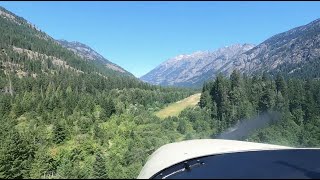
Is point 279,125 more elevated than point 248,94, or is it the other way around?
point 248,94

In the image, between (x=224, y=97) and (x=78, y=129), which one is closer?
(x=78, y=129)

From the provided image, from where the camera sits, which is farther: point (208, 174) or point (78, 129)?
point (78, 129)

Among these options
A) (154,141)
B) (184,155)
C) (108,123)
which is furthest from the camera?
(108,123)

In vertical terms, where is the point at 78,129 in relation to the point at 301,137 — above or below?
above

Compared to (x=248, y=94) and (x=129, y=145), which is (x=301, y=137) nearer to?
(x=248, y=94)

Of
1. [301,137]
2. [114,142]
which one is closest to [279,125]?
[301,137]

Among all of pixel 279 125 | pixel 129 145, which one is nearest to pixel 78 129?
pixel 129 145

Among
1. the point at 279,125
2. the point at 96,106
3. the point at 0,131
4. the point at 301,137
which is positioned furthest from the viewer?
the point at 96,106

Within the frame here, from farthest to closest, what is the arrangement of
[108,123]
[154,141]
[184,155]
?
[108,123]
[154,141]
[184,155]

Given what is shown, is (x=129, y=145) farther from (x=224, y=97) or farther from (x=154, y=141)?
(x=224, y=97)
